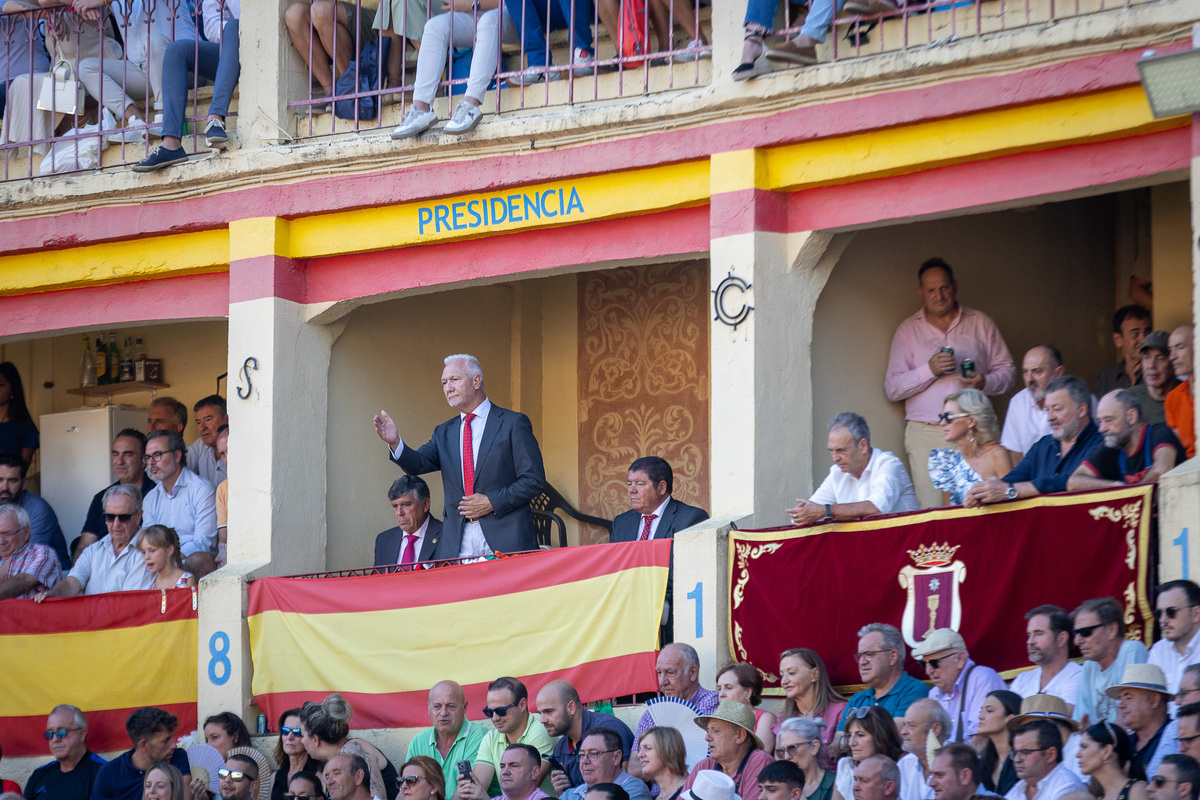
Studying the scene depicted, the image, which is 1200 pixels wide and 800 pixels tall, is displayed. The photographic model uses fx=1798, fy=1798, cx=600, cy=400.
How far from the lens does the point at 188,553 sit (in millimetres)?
11734

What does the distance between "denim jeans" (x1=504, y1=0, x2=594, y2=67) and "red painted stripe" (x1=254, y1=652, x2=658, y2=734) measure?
363 cm

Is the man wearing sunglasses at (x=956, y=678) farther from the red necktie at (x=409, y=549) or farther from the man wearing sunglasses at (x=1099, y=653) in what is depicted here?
the red necktie at (x=409, y=549)

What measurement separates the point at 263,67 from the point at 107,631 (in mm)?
3698

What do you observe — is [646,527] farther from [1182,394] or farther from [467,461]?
[1182,394]

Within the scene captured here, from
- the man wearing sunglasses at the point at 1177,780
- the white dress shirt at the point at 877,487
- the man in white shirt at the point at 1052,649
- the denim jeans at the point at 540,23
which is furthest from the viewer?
the denim jeans at the point at 540,23

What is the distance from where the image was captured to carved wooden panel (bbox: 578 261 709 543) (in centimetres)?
1237

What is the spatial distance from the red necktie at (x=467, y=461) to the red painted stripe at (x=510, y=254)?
101 centimetres

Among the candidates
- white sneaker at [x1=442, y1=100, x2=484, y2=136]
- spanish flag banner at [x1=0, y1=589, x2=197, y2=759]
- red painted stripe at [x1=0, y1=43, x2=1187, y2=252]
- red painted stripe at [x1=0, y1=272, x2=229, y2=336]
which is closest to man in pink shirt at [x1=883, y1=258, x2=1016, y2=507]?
red painted stripe at [x1=0, y1=43, x2=1187, y2=252]

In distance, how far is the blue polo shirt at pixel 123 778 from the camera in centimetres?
1017

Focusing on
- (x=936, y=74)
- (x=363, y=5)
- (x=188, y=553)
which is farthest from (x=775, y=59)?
(x=188, y=553)

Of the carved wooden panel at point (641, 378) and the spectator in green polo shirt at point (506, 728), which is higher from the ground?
the carved wooden panel at point (641, 378)

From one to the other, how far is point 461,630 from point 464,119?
9.83ft

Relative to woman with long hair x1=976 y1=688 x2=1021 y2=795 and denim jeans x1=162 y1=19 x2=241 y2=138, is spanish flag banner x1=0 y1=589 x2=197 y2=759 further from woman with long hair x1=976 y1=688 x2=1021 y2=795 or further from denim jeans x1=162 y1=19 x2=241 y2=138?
woman with long hair x1=976 y1=688 x2=1021 y2=795

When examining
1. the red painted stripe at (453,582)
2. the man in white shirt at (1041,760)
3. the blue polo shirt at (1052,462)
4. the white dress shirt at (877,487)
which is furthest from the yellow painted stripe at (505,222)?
the man in white shirt at (1041,760)
